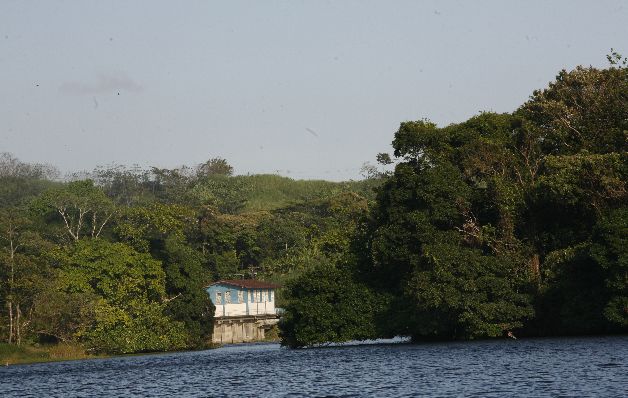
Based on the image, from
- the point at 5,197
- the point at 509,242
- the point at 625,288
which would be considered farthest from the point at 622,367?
the point at 5,197

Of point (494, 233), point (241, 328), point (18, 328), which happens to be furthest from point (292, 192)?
point (494, 233)

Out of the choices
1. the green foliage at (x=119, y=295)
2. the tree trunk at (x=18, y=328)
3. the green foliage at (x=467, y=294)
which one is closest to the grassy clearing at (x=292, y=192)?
the green foliage at (x=119, y=295)

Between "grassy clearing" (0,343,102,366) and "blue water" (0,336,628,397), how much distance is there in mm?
10238

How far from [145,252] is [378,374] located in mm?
58164

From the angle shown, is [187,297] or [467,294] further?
[187,297]

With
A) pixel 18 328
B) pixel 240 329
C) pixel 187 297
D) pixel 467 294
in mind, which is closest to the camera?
pixel 467 294

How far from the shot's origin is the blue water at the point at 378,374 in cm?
4191

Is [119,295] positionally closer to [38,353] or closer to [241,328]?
[38,353]

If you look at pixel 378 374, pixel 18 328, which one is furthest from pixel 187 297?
pixel 378 374

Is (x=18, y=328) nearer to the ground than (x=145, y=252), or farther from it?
nearer to the ground

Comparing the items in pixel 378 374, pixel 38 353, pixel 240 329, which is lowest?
pixel 378 374

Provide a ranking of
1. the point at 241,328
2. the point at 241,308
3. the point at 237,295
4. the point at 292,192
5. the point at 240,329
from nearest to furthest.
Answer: the point at 237,295
the point at 241,308
the point at 240,329
the point at 241,328
the point at 292,192

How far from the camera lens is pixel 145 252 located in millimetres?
105312

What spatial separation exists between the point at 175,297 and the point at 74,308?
525 inches
